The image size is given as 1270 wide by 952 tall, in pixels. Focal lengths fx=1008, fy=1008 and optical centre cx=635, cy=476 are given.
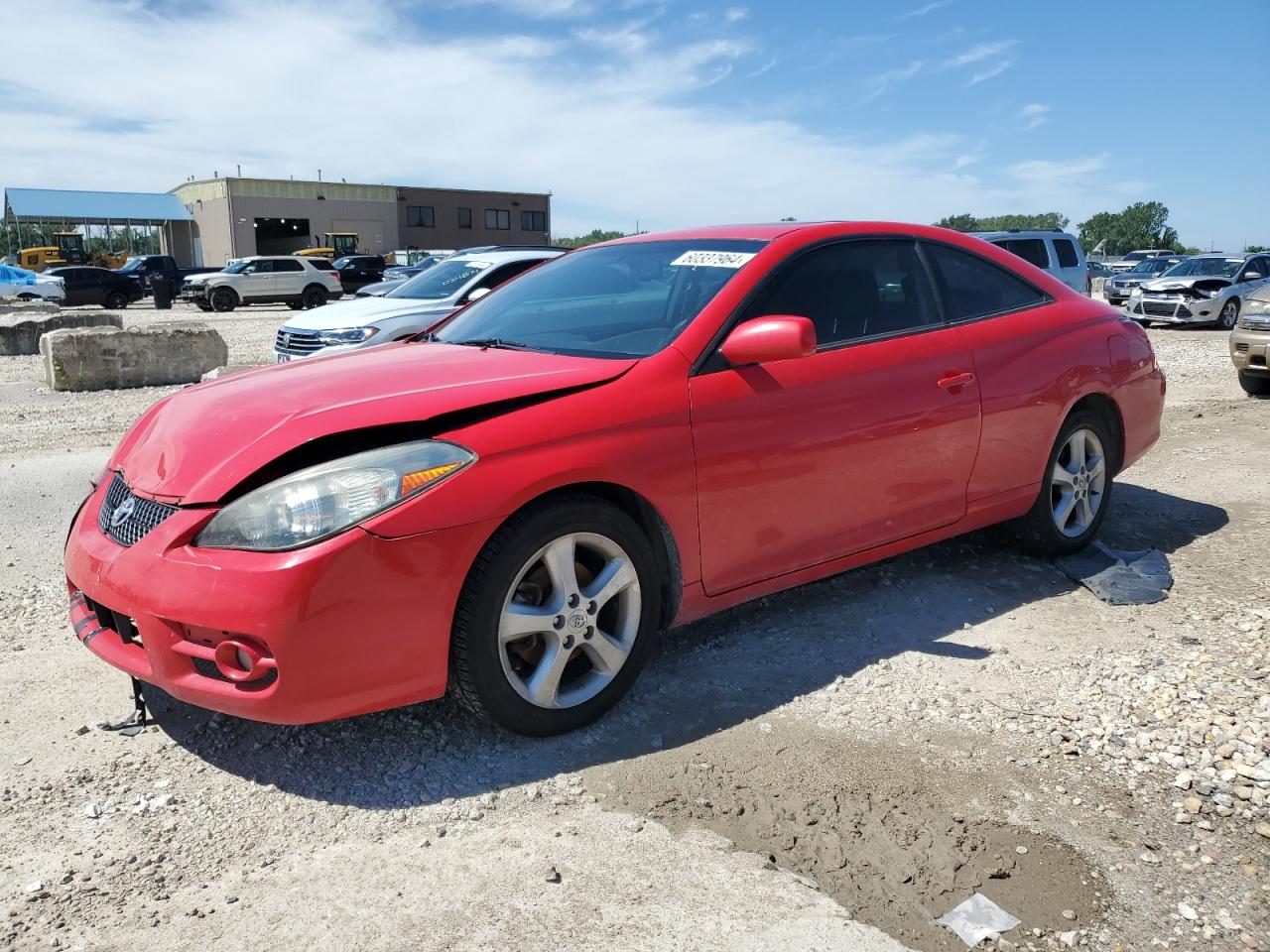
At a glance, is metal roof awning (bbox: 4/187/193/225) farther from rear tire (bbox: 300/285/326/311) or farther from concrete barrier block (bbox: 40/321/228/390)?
concrete barrier block (bbox: 40/321/228/390)

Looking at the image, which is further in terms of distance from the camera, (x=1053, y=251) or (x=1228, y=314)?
(x=1228, y=314)

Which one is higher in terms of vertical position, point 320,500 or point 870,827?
point 320,500

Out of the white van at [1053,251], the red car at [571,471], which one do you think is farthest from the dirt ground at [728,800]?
the white van at [1053,251]

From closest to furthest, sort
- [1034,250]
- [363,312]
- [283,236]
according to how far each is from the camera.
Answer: [363,312]
[1034,250]
[283,236]

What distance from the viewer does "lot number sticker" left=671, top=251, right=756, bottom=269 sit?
3793 millimetres

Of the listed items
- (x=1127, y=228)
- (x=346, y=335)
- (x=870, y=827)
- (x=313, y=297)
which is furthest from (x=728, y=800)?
(x=1127, y=228)

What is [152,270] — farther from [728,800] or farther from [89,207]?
[728,800]

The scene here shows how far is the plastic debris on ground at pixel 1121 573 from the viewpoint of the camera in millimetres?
4441

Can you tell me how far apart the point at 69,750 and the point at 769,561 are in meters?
2.35

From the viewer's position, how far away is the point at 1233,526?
5.48 metres

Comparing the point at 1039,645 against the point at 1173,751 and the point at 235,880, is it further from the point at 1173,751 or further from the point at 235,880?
the point at 235,880

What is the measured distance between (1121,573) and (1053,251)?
14186 millimetres

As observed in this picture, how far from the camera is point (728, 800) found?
2867 mm

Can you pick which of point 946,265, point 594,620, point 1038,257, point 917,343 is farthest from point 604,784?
point 1038,257
